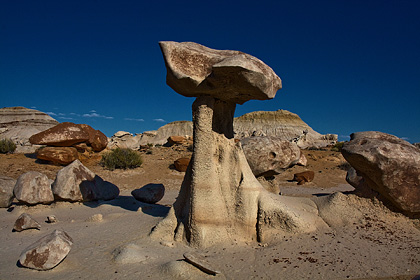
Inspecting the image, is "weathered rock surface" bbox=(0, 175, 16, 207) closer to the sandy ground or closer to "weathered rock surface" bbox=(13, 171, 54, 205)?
"weathered rock surface" bbox=(13, 171, 54, 205)

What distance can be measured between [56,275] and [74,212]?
366 centimetres

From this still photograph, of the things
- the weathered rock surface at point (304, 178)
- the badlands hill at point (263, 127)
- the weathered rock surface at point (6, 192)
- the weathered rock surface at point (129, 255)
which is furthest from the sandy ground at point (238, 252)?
the badlands hill at point (263, 127)

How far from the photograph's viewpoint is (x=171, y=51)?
4.35 metres

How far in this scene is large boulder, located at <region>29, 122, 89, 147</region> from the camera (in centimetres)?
1388

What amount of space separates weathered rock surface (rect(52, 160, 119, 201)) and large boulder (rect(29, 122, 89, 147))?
748cm

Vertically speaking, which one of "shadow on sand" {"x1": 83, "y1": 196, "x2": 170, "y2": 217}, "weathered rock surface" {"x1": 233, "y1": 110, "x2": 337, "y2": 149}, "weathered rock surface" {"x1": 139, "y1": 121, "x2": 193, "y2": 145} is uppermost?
"weathered rock surface" {"x1": 233, "y1": 110, "x2": 337, "y2": 149}

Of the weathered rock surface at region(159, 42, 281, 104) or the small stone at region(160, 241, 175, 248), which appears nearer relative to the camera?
the weathered rock surface at region(159, 42, 281, 104)

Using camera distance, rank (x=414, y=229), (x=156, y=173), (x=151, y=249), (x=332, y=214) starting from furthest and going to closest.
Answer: (x=156, y=173), (x=332, y=214), (x=414, y=229), (x=151, y=249)

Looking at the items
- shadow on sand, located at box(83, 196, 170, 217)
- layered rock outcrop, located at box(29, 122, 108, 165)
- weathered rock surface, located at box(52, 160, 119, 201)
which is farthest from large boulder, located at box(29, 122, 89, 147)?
shadow on sand, located at box(83, 196, 170, 217)

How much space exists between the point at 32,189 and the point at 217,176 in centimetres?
468

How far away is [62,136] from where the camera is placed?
46.5 feet

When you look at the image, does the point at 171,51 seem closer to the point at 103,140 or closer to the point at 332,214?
the point at 332,214

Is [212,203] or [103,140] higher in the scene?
[103,140]

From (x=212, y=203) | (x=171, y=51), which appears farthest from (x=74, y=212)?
(x=171, y=51)
